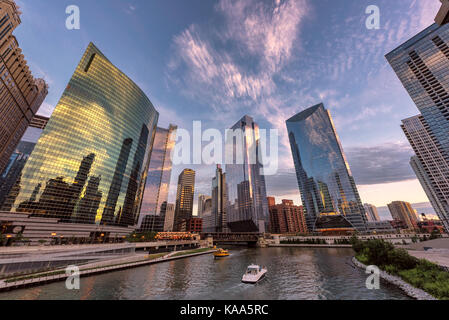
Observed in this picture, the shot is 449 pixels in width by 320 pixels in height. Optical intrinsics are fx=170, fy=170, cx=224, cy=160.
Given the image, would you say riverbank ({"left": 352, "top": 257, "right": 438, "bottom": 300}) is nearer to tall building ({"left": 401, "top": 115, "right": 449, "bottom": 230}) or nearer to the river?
the river

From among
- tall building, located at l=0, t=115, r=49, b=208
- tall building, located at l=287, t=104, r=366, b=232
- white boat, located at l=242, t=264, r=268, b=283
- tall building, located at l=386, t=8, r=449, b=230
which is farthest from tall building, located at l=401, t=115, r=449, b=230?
tall building, located at l=0, t=115, r=49, b=208

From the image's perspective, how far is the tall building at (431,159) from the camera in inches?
4936

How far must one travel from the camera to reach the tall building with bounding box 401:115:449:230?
125381 millimetres

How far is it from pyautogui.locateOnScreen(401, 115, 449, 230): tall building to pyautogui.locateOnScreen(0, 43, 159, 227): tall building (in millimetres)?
218001

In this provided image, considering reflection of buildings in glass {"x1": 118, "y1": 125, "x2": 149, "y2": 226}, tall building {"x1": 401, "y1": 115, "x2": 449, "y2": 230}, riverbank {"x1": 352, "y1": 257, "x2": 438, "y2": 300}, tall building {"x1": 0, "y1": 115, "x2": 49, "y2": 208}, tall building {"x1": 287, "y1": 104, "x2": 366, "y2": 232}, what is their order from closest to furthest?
riverbank {"x1": 352, "y1": 257, "x2": 438, "y2": 300} < tall building {"x1": 401, "y1": 115, "x2": 449, "y2": 230} < reflection of buildings in glass {"x1": 118, "y1": 125, "x2": 149, "y2": 226} < tall building {"x1": 287, "y1": 104, "x2": 366, "y2": 232} < tall building {"x1": 0, "y1": 115, "x2": 49, "y2": 208}

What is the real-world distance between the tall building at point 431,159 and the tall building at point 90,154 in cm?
21800

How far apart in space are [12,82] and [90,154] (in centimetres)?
5412

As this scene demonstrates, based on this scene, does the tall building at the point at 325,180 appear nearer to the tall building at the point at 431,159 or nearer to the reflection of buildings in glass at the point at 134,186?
the tall building at the point at 431,159

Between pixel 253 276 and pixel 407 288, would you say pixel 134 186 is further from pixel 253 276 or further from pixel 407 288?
pixel 407 288

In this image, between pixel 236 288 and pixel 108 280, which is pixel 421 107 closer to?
pixel 236 288

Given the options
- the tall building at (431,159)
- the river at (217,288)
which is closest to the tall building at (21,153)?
the river at (217,288)

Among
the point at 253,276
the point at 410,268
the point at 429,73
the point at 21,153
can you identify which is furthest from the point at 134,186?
the point at 429,73
